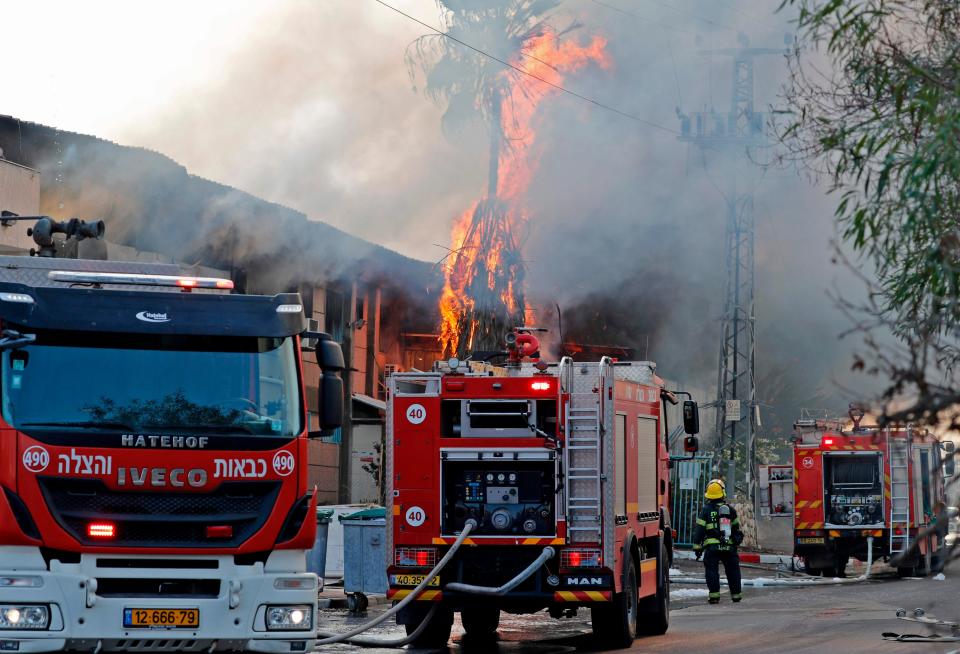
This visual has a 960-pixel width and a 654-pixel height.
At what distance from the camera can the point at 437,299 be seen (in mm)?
30047

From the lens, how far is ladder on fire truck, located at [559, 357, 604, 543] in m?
13.3

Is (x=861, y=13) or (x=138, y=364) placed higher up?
(x=861, y=13)

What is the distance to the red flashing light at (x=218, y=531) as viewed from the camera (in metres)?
8.95

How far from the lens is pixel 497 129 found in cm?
2711

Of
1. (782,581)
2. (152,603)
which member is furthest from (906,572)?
(152,603)

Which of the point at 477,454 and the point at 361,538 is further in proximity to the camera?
the point at 361,538

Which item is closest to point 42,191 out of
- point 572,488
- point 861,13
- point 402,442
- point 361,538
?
point 361,538

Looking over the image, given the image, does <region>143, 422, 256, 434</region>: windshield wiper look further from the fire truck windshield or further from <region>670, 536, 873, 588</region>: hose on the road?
<region>670, 536, 873, 588</region>: hose on the road

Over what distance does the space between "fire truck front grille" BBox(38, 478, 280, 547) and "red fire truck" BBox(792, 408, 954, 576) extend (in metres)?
18.3

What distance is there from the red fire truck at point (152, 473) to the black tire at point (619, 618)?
527 centimetres

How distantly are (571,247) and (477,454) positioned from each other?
52.7 feet

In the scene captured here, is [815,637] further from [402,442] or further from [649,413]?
[402,442]

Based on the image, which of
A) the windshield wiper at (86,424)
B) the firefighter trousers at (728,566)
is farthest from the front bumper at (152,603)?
the firefighter trousers at (728,566)

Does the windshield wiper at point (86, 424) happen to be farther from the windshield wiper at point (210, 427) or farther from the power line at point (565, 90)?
the power line at point (565, 90)
